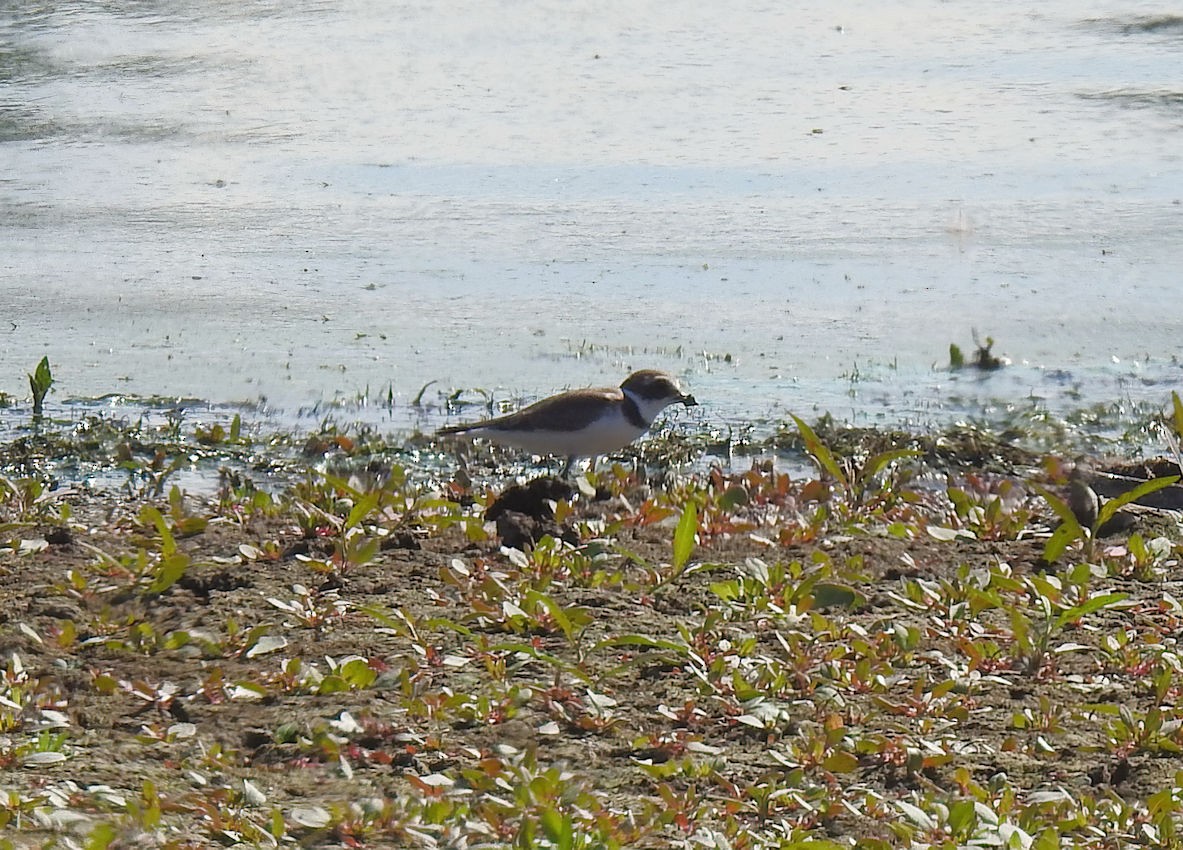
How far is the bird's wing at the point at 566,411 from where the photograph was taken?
253 inches

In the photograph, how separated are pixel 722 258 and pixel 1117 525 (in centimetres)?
399

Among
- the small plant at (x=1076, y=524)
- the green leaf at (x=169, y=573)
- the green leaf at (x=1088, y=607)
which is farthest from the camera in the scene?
the small plant at (x=1076, y=524)

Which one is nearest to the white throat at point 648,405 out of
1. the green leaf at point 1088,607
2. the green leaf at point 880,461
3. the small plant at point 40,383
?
the green leaf at point 880,461

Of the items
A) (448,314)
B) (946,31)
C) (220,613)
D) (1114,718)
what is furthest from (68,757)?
(946,31)

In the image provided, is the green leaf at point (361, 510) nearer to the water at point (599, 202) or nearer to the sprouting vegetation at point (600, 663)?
the sprouting vegetation at point (600, 663)

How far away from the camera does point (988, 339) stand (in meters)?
8.01

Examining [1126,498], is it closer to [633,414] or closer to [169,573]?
[633,414]

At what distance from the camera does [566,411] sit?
644 cm

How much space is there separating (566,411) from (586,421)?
A: 9cm

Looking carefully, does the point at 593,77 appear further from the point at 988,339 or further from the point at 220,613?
the point at 220,613

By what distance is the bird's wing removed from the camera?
643 centimetres

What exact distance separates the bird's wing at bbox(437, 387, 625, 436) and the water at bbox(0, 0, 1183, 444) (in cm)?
108

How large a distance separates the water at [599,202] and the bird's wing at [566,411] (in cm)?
108

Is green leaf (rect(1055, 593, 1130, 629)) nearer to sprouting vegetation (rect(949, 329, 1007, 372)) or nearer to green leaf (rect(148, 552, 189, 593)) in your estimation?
green leaf (rect(148, 552, 189, 593))
